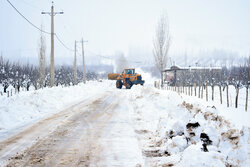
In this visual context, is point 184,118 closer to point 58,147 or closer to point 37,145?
point 58,147

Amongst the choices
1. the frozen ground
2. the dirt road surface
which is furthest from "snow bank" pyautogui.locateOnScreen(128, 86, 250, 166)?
the dirt road surface

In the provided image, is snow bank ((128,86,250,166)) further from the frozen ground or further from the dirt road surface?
the dirt road surface

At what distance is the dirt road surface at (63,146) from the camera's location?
4.36 metres

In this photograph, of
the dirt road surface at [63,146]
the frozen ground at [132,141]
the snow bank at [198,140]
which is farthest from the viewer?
the dirt road surface at [63,146]

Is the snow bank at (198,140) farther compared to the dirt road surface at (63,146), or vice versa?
the dirt road surface at (63,146)

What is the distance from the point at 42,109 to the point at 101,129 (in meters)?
4.85

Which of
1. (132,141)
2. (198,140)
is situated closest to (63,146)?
(132,141)

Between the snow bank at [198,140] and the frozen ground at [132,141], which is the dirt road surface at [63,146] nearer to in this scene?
the frozen ground at [132,141]

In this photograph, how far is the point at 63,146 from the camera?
5.33 meters

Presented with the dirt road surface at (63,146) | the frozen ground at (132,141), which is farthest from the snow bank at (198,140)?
the dirt road surface at (63,146)

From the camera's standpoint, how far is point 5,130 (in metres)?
6.99

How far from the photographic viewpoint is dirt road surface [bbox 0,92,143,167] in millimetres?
4363

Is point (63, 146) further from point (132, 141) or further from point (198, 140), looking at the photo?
point (198, 140)

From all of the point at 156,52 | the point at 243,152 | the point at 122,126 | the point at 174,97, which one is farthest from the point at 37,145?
the point at 156,52
